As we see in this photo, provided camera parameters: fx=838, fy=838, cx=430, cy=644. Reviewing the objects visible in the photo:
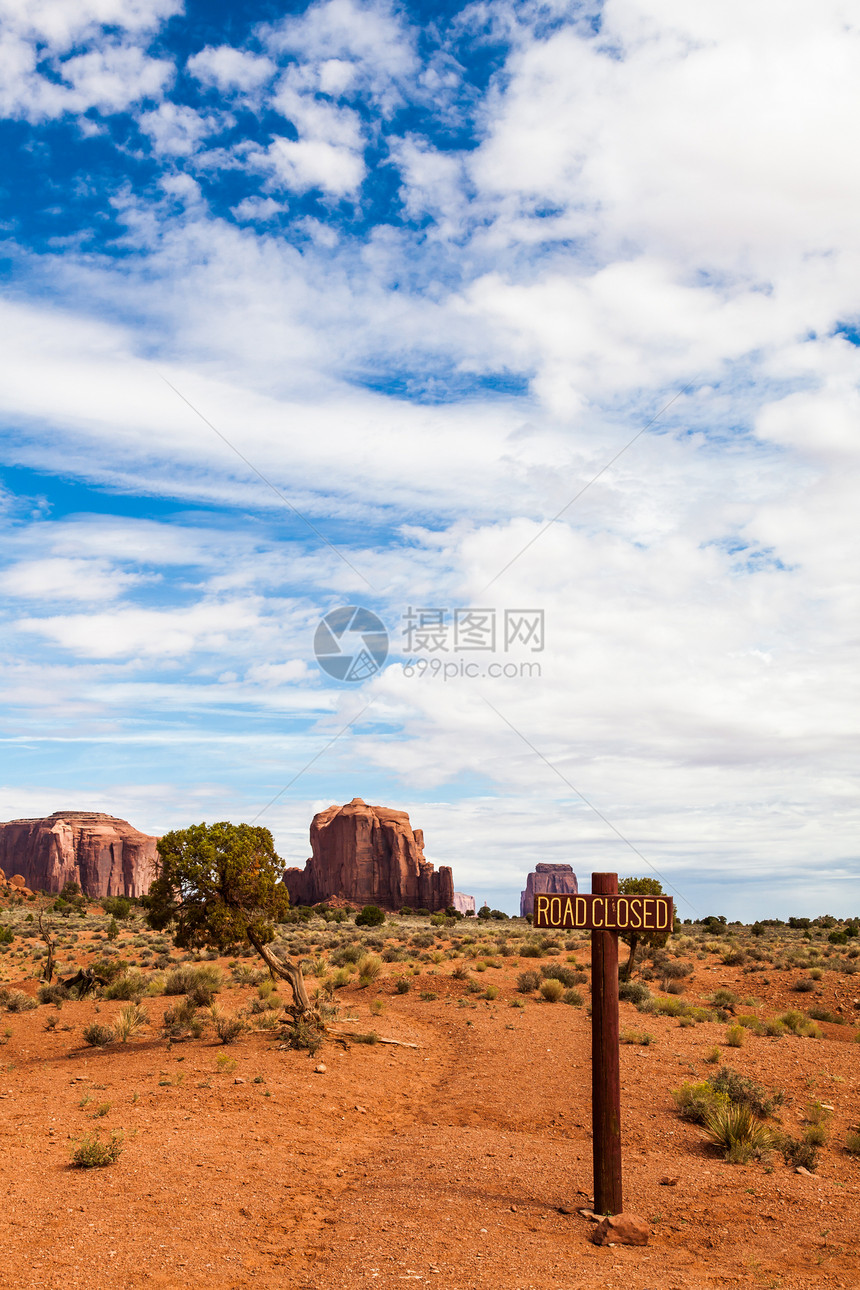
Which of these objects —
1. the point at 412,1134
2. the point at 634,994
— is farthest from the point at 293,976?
the point at 634,994

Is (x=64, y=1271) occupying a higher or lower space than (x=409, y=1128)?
higher

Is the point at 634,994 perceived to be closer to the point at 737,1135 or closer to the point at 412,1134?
the point at 737,1135

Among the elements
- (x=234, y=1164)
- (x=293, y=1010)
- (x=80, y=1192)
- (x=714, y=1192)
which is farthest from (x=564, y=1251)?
(x=293, y=1010)

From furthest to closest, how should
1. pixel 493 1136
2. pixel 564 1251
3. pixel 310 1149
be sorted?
pixel 493 1136 → pixel 310 1149 → pixel 564 1251

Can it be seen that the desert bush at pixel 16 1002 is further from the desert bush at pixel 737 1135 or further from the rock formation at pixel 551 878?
the rock formation at pixel 551 878

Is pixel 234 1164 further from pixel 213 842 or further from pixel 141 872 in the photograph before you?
pixel 141 872

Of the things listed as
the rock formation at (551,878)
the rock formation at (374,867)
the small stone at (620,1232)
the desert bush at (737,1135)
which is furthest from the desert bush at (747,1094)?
the rock formation at (551,878)

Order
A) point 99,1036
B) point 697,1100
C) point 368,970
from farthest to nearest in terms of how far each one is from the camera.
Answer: point 368,970
point 99,1036
point 697,1100

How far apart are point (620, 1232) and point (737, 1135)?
4.54 meters

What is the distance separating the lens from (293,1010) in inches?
736

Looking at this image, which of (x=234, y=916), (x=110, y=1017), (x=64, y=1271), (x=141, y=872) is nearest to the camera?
(x=64, y=1271)

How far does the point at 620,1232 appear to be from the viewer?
891cm

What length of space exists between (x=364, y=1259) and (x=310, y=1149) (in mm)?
4296

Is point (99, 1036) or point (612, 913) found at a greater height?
point (612, 913)
